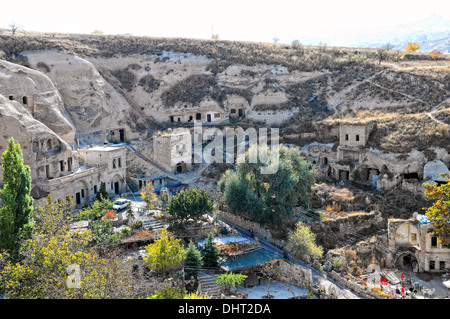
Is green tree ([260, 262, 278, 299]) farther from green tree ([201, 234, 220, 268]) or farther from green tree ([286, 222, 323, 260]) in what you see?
green tree ([201, 234, 220, 268])

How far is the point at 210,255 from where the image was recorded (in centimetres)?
2916

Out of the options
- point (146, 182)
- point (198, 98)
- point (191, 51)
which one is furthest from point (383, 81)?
point (146, 182)

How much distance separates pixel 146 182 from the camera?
46469 millimetres

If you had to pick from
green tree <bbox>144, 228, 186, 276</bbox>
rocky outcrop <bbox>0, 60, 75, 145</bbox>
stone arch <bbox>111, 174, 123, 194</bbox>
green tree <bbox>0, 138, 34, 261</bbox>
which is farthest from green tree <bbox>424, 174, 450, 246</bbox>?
rocky outcrop <bbox>0, 60, 75, 145</bbox>

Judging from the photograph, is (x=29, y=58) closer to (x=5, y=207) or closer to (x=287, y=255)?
(x=5, y=207)

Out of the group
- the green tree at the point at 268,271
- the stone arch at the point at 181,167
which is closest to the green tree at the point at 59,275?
the green tree at the point at 268,271

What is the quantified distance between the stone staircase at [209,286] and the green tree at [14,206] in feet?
34.3

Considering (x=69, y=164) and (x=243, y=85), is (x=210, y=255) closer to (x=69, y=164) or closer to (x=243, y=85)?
(x=69, y=164)

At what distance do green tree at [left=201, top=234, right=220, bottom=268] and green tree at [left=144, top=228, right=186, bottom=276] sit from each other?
6.21ft

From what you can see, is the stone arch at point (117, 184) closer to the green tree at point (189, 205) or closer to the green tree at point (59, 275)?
the green tree at point (189, 205)

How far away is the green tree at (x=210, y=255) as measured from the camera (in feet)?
95.2

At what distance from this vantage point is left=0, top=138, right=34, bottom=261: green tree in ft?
80.7

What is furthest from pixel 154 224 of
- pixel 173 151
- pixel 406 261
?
pixel 406 261

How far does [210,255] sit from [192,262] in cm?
160
